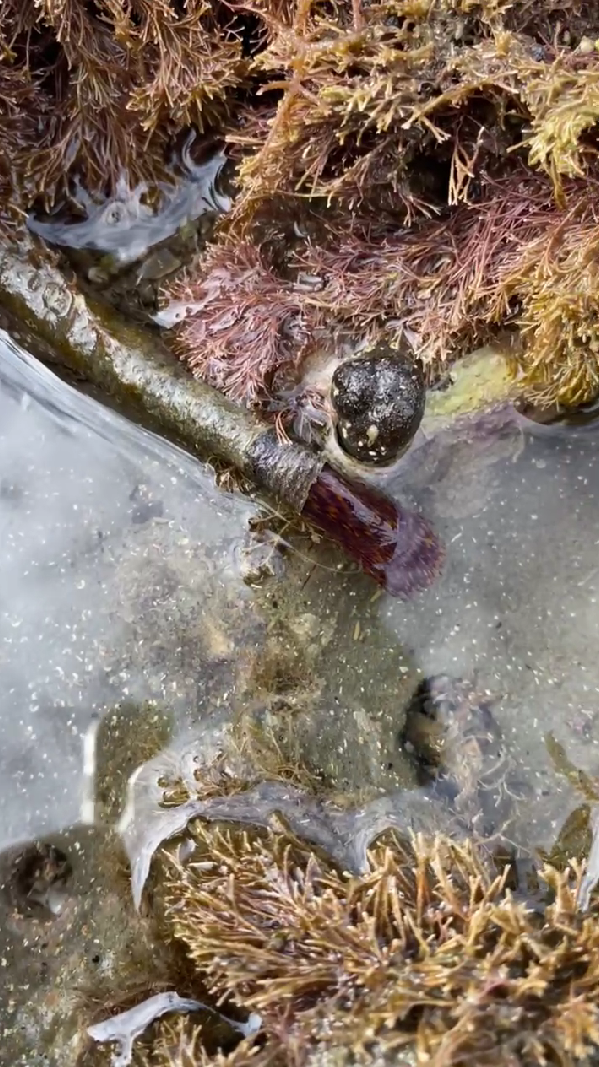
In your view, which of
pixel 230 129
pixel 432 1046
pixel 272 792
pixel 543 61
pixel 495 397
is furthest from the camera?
pixel 230 129

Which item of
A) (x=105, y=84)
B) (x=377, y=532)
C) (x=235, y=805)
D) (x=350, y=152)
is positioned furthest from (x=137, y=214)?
(x=235, y=805)

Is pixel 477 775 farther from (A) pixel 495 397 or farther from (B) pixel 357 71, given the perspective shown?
(B) pixel 357 71

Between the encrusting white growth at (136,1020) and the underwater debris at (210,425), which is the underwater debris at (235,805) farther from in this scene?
the underwater debris at (210,425)

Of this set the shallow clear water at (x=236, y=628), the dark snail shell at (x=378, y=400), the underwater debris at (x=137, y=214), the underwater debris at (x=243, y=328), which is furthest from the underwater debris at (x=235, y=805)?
the underwater debris at (x=137, y=214)

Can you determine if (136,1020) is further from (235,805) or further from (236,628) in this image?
(236,628)

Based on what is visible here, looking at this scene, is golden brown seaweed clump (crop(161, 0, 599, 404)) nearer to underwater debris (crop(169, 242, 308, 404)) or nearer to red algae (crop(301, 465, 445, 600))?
underwater debris (crop(169, 242, 308, 404))

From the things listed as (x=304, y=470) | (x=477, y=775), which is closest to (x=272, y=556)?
(x=304, y=470)
